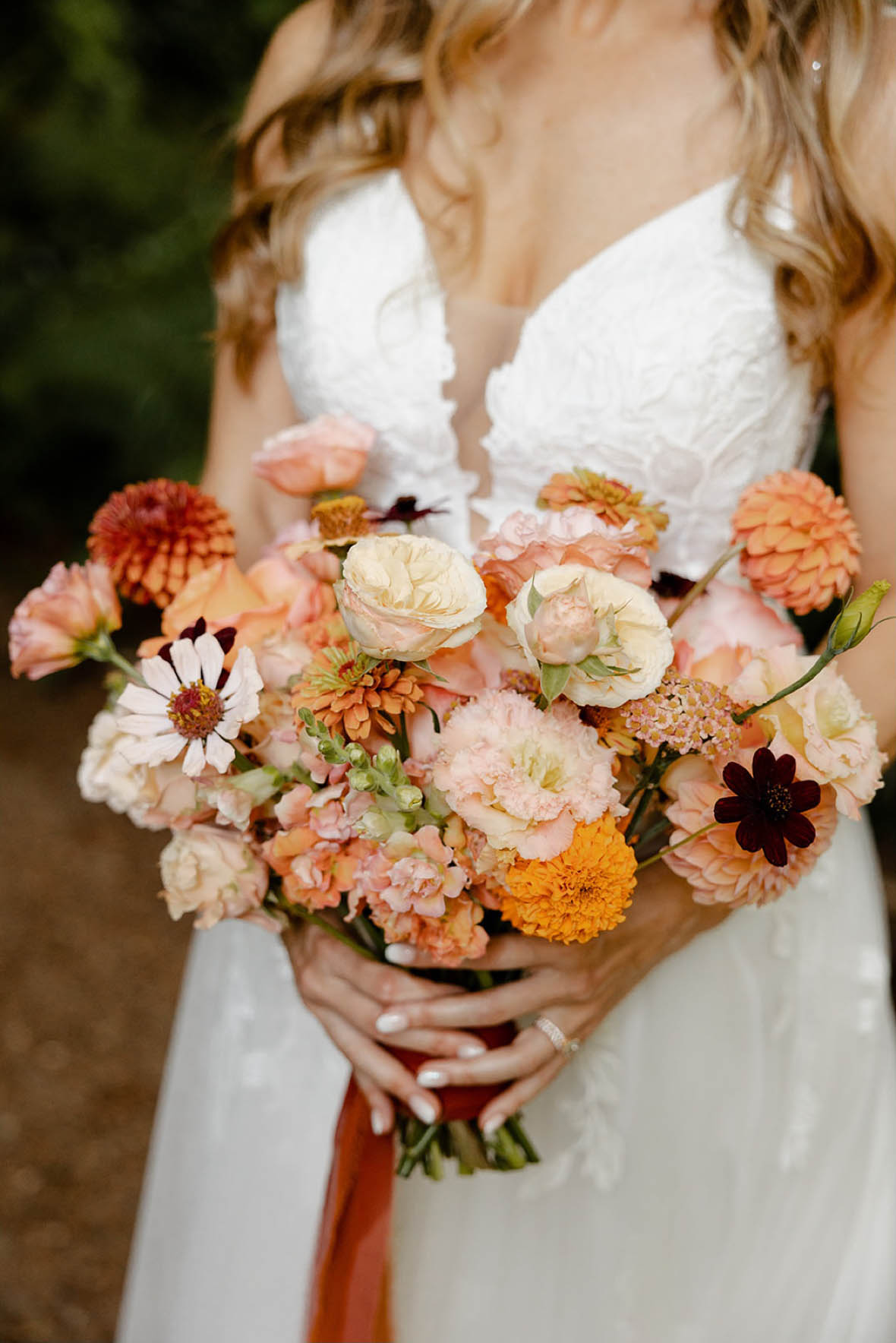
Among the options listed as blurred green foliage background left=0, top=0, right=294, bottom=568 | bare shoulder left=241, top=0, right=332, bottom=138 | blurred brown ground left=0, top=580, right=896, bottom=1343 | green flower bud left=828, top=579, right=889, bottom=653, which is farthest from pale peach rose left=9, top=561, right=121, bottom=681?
blurred green foliage background left=0, top=0, right=294, bottom=568

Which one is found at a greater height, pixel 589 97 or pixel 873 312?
pixel 589 97

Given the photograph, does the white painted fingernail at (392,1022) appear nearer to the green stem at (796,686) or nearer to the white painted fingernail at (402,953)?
the white painted fingernail at (402,953)

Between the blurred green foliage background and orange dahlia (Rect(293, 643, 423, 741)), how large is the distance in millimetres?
3084

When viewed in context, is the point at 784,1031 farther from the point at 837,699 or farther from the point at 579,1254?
the point at 837,699

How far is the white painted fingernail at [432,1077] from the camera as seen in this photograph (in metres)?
1.13

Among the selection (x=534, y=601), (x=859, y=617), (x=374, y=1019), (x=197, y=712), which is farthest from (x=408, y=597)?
(x=374, y=1019)

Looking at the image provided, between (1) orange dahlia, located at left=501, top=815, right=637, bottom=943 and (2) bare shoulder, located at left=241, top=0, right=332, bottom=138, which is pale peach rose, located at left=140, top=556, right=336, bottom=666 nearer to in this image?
(1) orange dahlia, located at left=501, top=815, right=637, bottom=943

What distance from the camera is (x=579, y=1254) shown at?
1415 millimetres

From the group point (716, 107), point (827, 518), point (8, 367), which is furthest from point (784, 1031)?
point (8, 367)

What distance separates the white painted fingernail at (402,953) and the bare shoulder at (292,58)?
1155 millimetres

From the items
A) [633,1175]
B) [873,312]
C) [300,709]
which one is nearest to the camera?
[300,709]

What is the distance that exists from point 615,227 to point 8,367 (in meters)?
3.41

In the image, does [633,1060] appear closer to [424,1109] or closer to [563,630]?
[424,1109]

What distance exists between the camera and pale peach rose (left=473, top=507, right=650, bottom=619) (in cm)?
87
